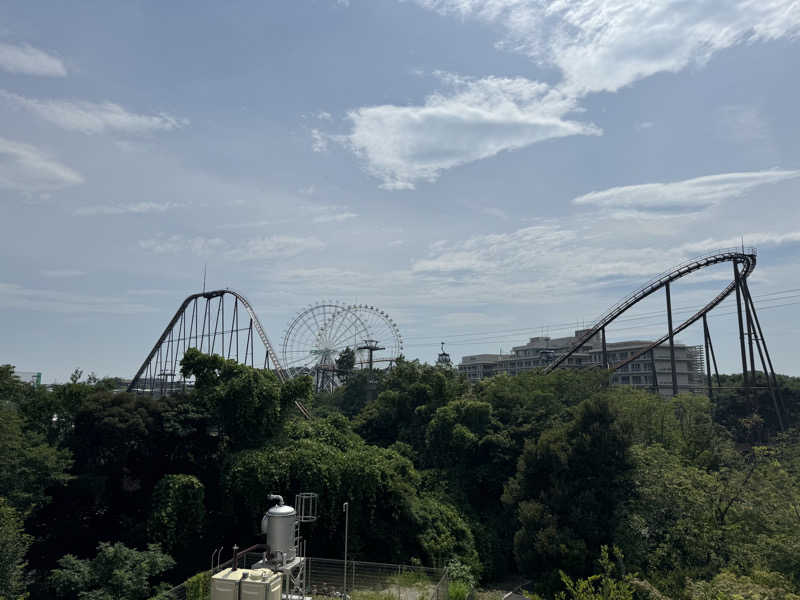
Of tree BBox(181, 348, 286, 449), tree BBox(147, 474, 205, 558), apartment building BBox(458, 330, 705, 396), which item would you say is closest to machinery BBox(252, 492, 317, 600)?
tree BBox(147, 474, 205, 558)

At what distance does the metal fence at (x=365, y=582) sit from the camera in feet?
46.7

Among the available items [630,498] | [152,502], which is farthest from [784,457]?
[152,502]

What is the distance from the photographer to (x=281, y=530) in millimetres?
12422

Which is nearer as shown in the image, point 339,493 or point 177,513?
point 177,513

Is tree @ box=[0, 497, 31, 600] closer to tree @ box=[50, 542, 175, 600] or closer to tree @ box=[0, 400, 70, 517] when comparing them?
tree @ box=[50, 542, 175, 600]

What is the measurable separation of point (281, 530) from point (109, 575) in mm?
6448

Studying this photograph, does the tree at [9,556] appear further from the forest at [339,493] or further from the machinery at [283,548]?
the machinery at [283,548]

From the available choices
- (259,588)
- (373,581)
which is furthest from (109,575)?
(373,581)

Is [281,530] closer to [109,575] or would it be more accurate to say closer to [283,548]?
[283,548]

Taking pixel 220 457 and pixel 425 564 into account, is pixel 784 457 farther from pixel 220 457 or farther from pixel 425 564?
pixel 220 457

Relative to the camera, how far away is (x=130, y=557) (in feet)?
50.6

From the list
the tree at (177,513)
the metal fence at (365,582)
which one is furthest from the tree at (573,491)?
the tree at (177,513)

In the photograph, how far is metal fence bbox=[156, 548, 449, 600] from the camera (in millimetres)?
14242

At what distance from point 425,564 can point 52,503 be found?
505 inches
